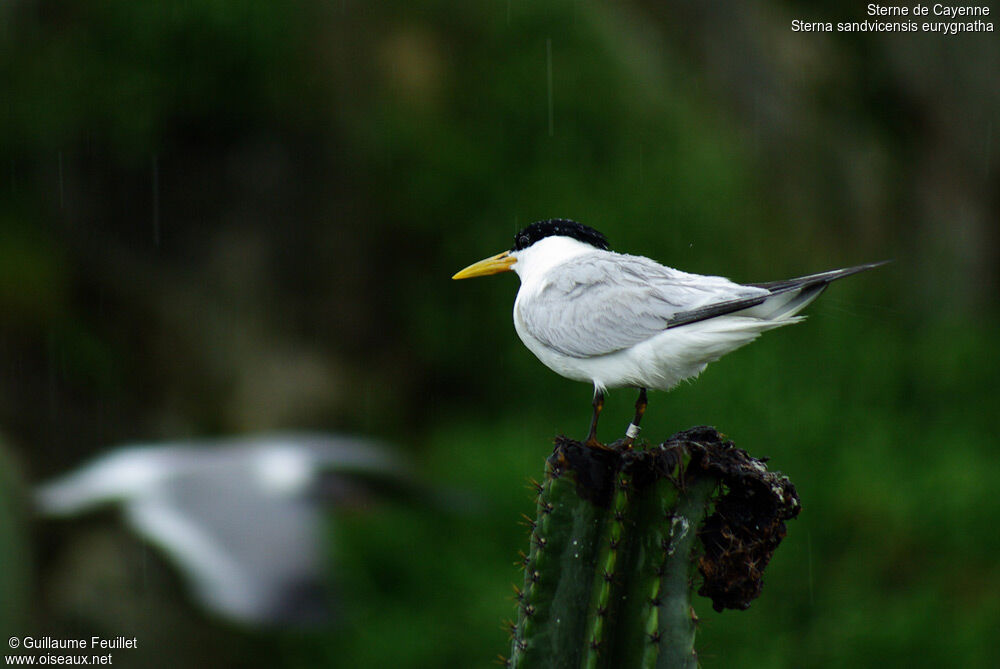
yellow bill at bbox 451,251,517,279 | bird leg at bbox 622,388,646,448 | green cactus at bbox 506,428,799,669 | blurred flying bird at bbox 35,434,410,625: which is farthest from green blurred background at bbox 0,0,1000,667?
green cactus at bbox 506,428,799,669

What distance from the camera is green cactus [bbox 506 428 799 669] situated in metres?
1.71

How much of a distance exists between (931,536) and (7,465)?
3755mm

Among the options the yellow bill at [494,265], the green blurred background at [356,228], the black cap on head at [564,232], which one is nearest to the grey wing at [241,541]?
the green blurred background at [356,228]

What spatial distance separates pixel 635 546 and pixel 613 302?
1.52 feet

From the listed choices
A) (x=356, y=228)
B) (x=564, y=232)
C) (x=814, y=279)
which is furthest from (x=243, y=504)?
(x=814, y=279)

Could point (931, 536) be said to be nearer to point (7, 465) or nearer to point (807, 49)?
point (7, 465)

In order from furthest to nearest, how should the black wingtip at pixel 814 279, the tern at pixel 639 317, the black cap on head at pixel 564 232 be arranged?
the black cap on head at pixel 564 232
the tern at pixel 639 317
the black wingtip at pixel 814 279

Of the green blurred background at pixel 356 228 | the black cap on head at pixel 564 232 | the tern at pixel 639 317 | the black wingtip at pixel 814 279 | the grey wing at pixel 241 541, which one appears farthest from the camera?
the green blurred background at pixel 356 228

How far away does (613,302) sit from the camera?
6.37 feet

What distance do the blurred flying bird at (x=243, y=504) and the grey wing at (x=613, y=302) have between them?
2597 mm

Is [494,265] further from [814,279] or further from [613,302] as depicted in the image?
[814,279]

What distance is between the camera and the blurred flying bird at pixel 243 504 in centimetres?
429

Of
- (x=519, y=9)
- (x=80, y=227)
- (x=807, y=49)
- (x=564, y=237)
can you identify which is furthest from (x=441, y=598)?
(x=807, y=49)

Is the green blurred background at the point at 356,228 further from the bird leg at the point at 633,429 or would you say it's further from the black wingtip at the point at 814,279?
the black wingtip at the point at 814,279
